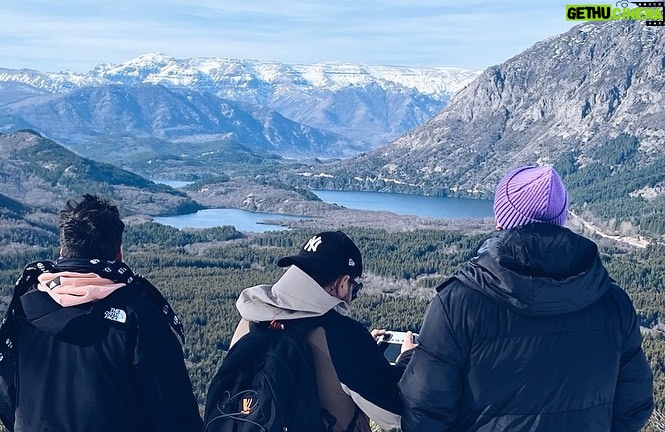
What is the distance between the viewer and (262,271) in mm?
93625

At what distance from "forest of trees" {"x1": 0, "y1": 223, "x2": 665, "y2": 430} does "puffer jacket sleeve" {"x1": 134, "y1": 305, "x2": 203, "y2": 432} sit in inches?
1248

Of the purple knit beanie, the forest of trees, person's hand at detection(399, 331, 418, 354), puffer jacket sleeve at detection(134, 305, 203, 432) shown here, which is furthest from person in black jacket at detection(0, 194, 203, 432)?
the forest of trees

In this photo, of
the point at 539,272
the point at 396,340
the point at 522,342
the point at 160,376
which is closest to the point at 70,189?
the point at 160,376

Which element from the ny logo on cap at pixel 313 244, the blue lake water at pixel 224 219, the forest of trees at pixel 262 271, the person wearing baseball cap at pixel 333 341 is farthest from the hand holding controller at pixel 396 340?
the blue lake water at pixel 224 219

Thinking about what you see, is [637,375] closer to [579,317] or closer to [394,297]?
[579,317]

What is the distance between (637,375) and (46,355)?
4.59 metres

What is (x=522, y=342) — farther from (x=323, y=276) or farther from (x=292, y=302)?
(x=292, y=302)

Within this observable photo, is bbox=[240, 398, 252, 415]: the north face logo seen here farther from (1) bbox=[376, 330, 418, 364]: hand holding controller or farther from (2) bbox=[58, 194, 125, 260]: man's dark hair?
(2) bbox=[58, 194, 125, 260]: man's dark hair

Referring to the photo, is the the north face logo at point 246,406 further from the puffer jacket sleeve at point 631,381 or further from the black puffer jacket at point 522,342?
the puffer jacket sleeve at point 631,381

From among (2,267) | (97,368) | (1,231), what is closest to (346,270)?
(97,368)

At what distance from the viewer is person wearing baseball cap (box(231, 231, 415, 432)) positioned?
563 cm

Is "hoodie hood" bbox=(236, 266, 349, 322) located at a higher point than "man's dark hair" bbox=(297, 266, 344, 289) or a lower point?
lower

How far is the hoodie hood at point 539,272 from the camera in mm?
5180

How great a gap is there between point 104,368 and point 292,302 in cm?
158
